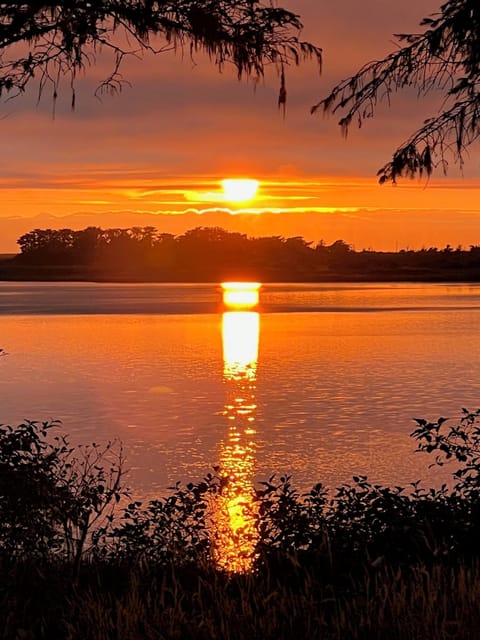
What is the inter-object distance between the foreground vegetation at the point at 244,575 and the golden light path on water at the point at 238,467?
0.35ft

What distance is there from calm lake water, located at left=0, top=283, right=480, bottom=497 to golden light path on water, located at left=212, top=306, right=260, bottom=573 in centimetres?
12

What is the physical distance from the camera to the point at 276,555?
9.89m

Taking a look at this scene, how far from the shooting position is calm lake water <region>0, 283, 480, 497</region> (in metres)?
21.4

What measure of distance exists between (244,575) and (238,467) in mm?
11853

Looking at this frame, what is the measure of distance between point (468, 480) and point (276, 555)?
246 centimetres

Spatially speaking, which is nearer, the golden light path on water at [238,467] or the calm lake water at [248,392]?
the golden light path on water at [238,467]

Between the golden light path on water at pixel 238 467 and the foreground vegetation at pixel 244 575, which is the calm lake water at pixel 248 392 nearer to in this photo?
the golden light path on water at pixel 238 467

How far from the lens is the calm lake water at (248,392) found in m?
21.4

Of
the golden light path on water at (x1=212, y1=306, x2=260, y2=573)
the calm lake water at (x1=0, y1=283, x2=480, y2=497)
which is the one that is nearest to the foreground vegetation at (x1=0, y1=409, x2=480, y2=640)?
the golden light path on water at (x1=212, y1=306, x2=260, y2=573)

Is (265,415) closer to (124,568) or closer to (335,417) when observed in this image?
(335,417)

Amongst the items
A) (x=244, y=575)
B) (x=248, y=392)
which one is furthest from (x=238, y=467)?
(x=248, y=392)

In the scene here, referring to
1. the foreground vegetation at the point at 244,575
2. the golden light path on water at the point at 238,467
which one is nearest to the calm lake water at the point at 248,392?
the golden light path on water at the point at 238,467

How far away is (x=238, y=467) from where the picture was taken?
818 inches

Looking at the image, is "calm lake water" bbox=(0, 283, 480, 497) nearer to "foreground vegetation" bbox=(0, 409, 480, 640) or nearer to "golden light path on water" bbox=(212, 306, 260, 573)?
"golden light path on water" bbox=(212, 306, 260, 573)
